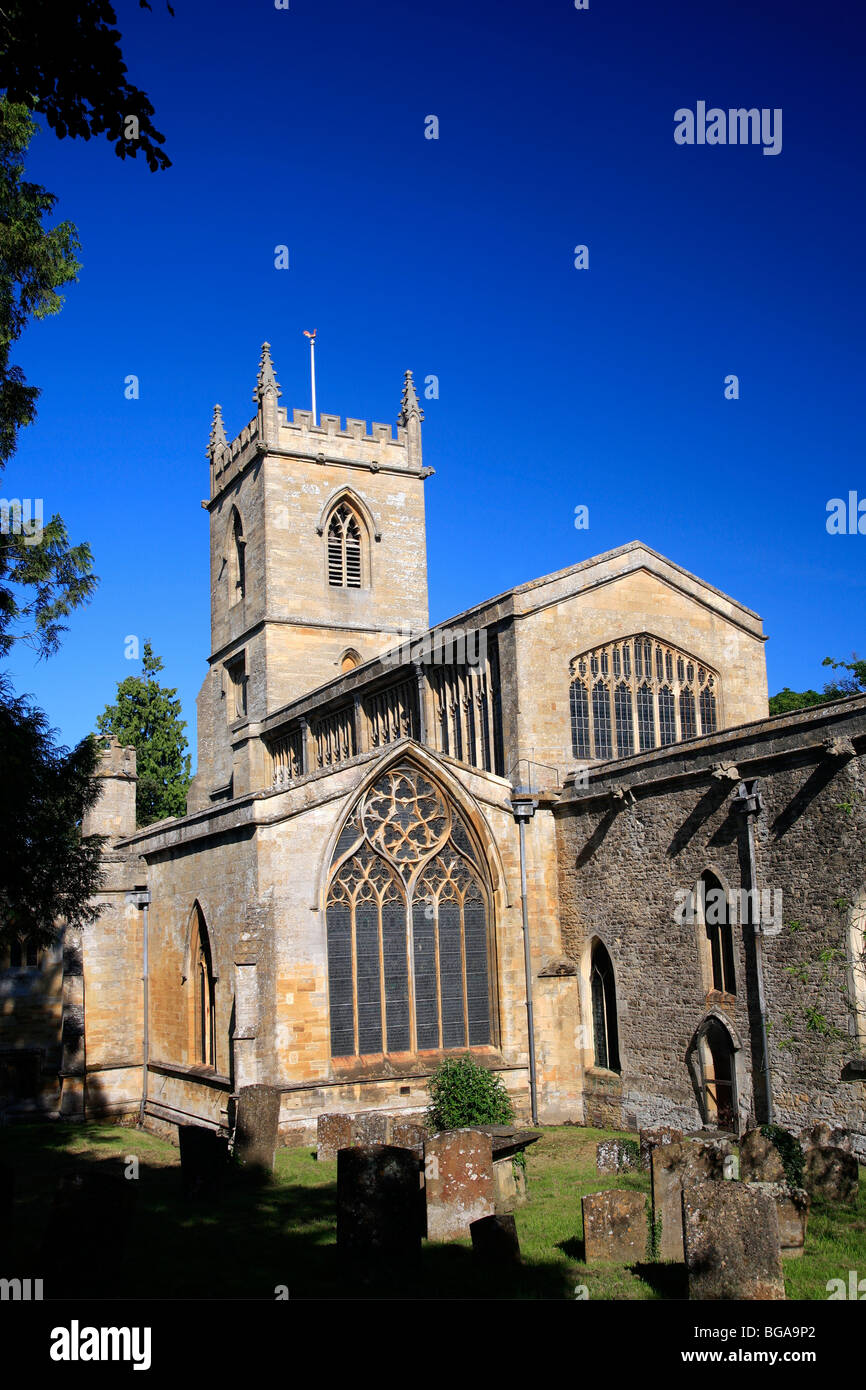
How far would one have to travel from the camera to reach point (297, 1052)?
746 inches

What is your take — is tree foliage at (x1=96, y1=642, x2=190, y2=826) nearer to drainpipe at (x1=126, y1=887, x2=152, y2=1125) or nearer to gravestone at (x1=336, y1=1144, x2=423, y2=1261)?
drainpipe at (x1=126, y1=887, x2=152, y2=1125)

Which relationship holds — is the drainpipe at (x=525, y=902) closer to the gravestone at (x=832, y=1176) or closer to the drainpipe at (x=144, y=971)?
the gravestone at (x=832, y=1176)

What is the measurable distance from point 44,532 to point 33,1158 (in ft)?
33.9

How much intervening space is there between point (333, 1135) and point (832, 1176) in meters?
6.69

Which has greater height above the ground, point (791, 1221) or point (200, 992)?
point (200, 992)

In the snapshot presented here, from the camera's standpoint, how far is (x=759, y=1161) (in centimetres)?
1191

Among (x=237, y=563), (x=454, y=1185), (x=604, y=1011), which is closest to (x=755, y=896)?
(x=604, y=1011)

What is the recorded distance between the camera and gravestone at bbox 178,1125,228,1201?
49.7 ft

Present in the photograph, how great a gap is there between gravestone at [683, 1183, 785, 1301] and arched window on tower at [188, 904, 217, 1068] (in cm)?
1471

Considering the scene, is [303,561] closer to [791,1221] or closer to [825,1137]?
[825,1137]

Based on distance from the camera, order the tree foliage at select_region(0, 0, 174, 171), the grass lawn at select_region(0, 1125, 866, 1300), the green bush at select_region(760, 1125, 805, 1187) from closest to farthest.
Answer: the tree foliage at select_region(0, 0, 174, 171) < the grass lawn at select_region(0, 1125, 866, 1300) < the green bush at select_region(760, 1125, 805, 1187)

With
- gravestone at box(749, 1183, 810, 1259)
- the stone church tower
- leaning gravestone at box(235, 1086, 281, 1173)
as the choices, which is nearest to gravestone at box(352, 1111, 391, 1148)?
leaning gravestone at box(235, 1086, 281, 1173)
